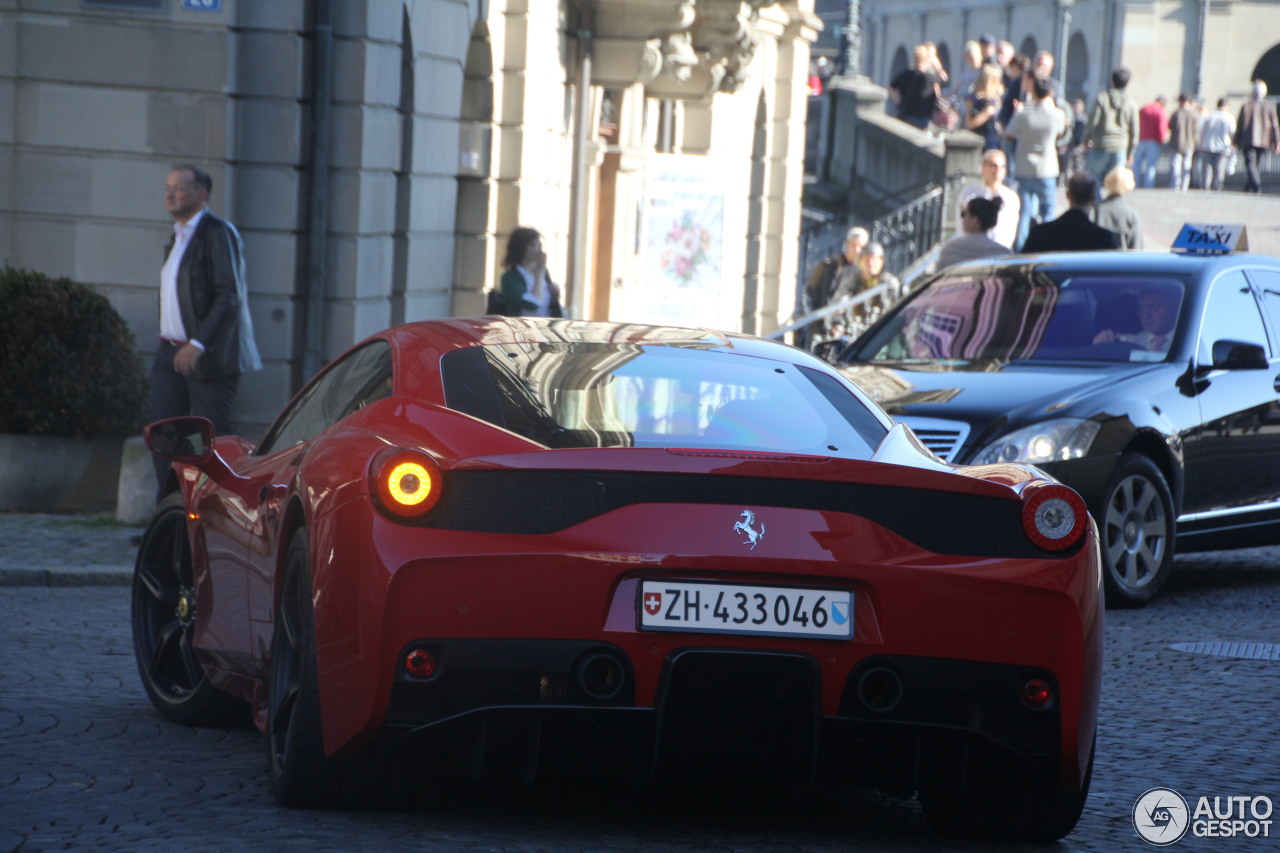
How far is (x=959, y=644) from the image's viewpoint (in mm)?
4828

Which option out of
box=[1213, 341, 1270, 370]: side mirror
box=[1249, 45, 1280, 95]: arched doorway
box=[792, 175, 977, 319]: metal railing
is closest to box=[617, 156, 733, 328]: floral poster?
box=[792, 175, 977, 319]: metal railing

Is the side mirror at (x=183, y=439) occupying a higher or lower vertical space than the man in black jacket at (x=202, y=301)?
lower

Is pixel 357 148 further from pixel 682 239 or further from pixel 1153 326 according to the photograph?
pixel 682 239

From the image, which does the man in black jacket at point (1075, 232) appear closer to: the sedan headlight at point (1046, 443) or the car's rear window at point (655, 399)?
the sedan headlight at point (1046, 443)

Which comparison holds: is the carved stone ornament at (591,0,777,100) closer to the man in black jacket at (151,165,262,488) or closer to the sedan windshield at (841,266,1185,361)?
the sedan windshield at (841,266,1185,361)

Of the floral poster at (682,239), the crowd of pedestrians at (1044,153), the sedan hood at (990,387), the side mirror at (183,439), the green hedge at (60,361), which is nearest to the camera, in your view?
the side mirror at (183,439)

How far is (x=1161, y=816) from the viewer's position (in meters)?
5.61

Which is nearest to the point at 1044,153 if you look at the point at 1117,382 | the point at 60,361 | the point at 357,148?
the point at 357,148

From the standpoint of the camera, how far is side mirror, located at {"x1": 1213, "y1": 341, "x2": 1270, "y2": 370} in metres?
10.5

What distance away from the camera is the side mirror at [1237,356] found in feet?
34.6

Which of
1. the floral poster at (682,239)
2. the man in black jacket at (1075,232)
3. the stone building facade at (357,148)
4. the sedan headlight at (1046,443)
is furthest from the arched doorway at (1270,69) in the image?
the sedan headlight at (1046,443)

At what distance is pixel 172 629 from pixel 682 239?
48.1 ft

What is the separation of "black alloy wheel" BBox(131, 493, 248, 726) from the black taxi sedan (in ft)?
12.4

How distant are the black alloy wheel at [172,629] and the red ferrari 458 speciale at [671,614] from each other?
1308 mm
